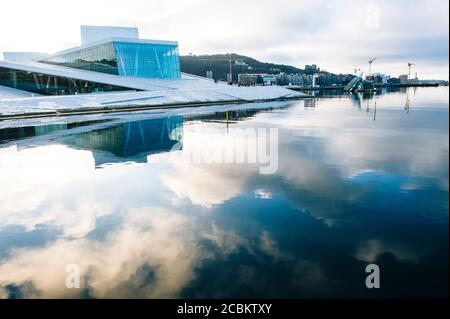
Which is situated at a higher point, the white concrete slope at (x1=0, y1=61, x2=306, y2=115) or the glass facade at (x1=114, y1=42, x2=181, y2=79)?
the glass facade at (x1=114, y1=42, x2=181, y2=79)

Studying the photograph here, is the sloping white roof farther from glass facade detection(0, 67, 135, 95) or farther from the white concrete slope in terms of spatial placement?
glass facade detection(0, 67, 135, 95)

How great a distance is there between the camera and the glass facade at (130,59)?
74.6 metres

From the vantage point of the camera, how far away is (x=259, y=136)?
25562 millimetres

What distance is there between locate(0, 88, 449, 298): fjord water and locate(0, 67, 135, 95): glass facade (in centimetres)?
4990

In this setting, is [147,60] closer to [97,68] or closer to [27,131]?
[97,68]

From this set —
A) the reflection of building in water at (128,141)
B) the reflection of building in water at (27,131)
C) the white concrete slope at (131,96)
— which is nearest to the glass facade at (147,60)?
the white concrete slope at (131,96)

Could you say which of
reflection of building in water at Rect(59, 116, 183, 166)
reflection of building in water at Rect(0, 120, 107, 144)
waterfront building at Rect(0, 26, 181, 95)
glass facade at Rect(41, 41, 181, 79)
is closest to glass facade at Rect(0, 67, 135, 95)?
waterfront building at Rect(0, 26, 181, 95)

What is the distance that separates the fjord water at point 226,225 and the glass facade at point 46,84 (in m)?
49.9

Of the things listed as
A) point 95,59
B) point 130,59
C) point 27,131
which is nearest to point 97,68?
point 95,59

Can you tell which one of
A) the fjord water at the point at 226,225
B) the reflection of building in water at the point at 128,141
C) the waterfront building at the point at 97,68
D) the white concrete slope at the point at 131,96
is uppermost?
the waterfront building at the point at 97,68

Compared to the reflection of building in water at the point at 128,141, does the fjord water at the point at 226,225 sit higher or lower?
lower

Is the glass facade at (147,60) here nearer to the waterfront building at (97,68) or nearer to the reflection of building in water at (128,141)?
the waterfront building at (97,68)

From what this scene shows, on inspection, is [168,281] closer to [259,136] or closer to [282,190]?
[282,190]

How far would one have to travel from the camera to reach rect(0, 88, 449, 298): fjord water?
283 inches
